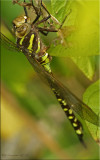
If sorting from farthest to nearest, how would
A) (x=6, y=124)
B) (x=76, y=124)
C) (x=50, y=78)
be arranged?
(x=6, y=124), (x=76, y=124), (x=50, y=78)

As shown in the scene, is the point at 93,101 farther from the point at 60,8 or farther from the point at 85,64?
the point at 60,8

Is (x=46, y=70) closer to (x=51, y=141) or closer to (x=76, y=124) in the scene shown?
(x=76, y=124)

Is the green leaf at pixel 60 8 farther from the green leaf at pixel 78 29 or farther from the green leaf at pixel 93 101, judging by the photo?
the green leaf at pixel 93 101

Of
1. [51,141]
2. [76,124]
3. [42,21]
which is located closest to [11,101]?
[51,141]

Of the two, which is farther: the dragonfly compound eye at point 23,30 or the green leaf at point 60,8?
the dragonfly compound eye at point 23,30

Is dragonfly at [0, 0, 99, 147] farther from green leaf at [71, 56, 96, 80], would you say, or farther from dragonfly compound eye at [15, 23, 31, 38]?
green leaf at [71, 56, 96, 80]

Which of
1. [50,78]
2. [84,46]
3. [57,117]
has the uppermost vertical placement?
[84,46]

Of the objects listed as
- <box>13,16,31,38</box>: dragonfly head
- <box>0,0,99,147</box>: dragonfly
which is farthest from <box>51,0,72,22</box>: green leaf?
<box>13,16,31,38</box>: dragonfly head

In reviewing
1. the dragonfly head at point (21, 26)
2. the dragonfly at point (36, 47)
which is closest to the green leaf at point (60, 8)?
the dragonfly at point (36, 47)
